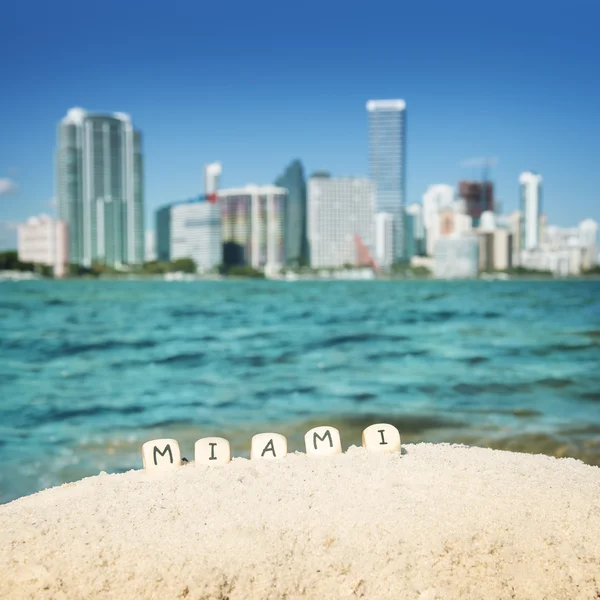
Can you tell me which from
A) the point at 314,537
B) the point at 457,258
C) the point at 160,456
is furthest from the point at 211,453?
the point at 457,258

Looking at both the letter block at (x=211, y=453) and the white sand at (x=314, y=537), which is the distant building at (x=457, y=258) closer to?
the letter block at (x=211, y=453)

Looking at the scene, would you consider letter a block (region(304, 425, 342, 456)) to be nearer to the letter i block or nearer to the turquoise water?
the letter i block

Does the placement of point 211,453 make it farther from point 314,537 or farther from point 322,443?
point 314,537

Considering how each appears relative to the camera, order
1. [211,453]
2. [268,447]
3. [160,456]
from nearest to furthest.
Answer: [160,456] → [211,453] → [268,447]

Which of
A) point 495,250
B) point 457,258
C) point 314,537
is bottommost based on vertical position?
point 457,258

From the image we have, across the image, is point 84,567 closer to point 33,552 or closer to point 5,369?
point 33,552
